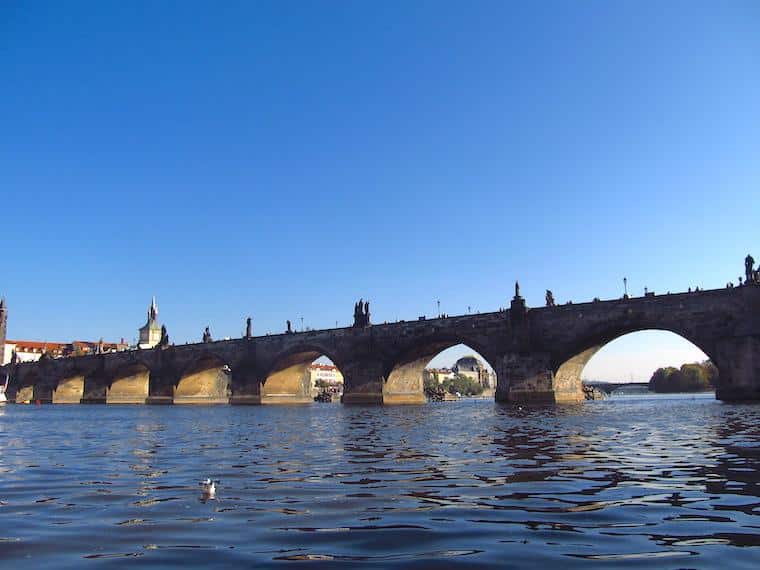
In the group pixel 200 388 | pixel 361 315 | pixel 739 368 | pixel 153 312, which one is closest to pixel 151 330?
pixel 153 312

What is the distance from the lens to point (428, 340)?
207ft

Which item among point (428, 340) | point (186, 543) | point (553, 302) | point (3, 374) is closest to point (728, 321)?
point (553, 302)

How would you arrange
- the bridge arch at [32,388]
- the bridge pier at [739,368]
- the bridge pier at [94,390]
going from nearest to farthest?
the bridge pier at [739,368]
the bridge pier at [94,390]
the bridge arch at [32,388]

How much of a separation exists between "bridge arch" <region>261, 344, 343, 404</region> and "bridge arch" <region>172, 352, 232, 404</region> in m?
8.68

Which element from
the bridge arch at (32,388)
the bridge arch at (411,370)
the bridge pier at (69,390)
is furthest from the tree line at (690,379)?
the bridge arch at (32,388)

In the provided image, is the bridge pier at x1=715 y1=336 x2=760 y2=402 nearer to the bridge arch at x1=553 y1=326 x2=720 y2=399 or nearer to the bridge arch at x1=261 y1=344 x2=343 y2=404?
the bridge arch at x1=553 y1=326 x2=720 y2=399

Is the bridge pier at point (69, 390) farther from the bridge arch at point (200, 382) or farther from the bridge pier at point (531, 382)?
the bridge pier at point (531, 382)

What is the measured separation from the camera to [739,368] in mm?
44938

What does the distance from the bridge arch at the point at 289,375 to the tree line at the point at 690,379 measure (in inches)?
3709

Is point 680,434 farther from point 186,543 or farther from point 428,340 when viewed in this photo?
point 428,340

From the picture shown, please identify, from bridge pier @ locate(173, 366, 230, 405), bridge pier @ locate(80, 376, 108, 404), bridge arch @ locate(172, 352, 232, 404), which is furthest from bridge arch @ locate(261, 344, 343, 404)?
bridge pier @ locate(80, 376, 108, 404)

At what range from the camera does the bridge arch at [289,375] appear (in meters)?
77.6

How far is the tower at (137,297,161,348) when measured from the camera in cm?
17525

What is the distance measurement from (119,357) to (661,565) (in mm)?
106567
